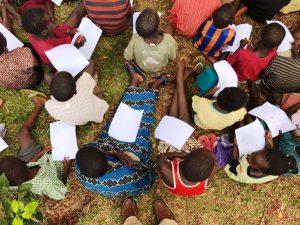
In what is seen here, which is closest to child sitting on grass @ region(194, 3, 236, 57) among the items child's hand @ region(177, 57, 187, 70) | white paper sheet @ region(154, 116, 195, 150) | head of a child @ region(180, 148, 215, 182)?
child's hand @ region(177, 57, 187, 70)

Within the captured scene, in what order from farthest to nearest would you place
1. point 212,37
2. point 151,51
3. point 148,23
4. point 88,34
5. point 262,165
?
1. point 88,34
2. point 212,37
3. point 151,51
4. point 148,23
5. point 262,165

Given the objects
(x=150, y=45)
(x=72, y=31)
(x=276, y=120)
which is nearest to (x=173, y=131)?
(x=150, y=45)

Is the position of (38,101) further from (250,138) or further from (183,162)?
(250,138)

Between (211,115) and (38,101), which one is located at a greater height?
(211,115)

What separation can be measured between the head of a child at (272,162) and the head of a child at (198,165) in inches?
19.6

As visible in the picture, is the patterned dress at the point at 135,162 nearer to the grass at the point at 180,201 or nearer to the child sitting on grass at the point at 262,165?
the grass at the point at 180,201

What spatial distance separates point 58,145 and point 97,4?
56.5 inches

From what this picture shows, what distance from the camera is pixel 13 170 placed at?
297 cm

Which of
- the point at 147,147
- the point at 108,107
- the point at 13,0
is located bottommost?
the point at 147,147

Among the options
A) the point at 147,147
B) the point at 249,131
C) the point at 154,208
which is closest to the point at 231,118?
the point at 249,131

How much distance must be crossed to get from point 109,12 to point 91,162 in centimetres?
151

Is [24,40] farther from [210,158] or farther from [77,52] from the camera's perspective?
[210,158]

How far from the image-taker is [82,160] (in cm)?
282

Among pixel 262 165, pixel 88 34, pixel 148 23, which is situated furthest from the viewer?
pixel 88 34
